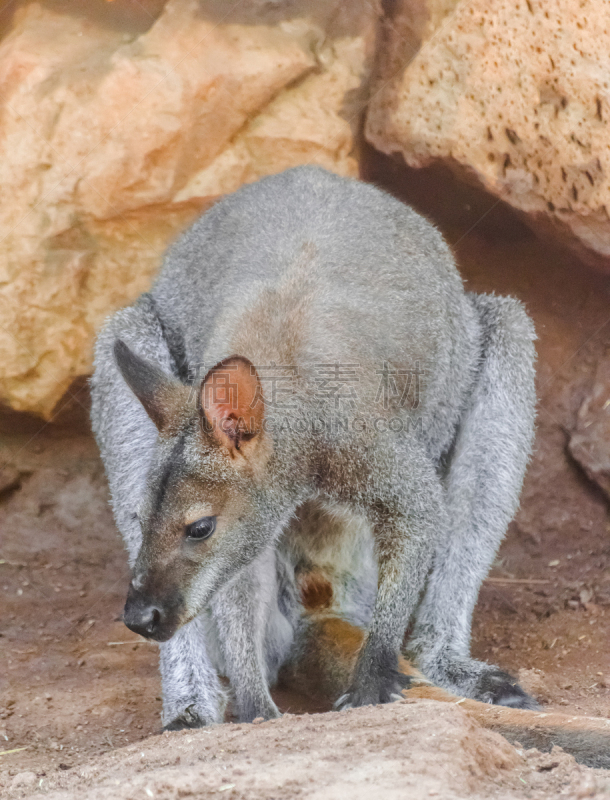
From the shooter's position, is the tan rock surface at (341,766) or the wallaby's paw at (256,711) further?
the wallaby's paw at (256,711)

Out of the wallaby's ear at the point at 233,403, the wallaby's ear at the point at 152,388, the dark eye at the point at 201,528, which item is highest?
the wallaby's ear at the point at 233,403

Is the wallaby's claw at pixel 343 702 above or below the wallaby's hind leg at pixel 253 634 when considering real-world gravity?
above

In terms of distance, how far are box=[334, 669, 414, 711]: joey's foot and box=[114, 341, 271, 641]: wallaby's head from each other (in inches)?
34.6

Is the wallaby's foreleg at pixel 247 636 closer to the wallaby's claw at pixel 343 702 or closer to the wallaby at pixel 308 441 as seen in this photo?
the wallaby at pixel 308 441

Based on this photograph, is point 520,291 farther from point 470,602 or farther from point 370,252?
point 470,602

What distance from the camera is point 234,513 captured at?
4098mm

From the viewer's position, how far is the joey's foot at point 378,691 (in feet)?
13.9

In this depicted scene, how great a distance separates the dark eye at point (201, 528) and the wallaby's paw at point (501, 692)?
172cm

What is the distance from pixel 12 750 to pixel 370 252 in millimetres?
3317

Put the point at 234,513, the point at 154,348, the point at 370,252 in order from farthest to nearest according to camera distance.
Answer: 1. the point at 154,348
2. the point at 370,252
3. the point at 234,513

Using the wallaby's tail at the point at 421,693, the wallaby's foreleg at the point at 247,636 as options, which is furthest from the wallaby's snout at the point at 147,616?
the wallaby's tail at the point at 421,693

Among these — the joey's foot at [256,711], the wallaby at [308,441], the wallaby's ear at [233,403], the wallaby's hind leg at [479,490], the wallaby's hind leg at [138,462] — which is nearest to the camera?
the wallaby's ear at [233,403]

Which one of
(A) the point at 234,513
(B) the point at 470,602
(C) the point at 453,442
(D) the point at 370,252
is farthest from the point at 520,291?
(A) the point at 234,513

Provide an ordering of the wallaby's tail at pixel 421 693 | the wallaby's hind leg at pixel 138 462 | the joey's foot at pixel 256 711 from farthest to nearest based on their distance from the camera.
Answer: the wallaby's hind leg at pixel 138 462 → the joey's foot at pixel 256 711 → the wallaby's tail at pixel 421 693
